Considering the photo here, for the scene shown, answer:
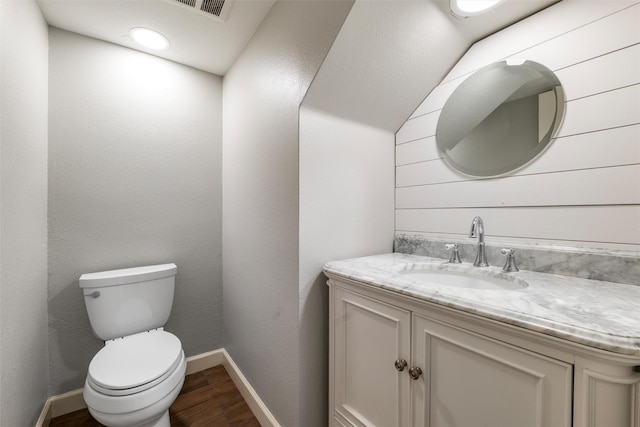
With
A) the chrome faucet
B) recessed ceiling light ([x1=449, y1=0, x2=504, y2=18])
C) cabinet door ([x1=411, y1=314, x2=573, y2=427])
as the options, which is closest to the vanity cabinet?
cabinet door ([x1=411, y1=314, x2=573, y2=427])

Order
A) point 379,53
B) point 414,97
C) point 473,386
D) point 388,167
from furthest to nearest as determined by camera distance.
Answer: point 388,167, point 414,97, point 379,53, point 473,386

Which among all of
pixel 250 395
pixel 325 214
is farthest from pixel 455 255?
pixel 250 395

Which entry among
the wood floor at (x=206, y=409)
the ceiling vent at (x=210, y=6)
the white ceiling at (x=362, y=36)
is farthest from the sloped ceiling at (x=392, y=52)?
the wood floor at (x=206, y=409)

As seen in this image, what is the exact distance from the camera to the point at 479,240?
3.71ft

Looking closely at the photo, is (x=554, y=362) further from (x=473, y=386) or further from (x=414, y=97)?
(x=414, y=97)

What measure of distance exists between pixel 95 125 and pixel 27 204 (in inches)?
24.9

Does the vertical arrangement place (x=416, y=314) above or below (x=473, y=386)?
above

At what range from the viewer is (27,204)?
117 cm

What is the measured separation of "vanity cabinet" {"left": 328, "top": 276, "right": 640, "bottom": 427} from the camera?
52 cm

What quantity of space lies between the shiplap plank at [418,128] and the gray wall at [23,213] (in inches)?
71.5

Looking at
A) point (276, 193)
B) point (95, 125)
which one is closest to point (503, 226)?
point (276, 193)

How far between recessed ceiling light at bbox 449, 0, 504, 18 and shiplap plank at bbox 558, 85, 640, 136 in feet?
1.70

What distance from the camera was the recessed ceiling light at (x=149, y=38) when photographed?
1491 millimetres

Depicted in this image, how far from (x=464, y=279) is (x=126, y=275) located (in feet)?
6.00
